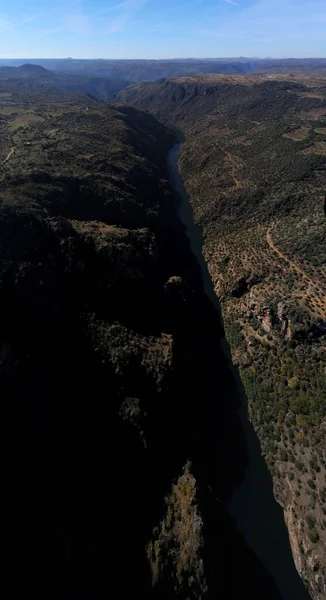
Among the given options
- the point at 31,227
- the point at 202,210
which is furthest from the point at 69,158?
the point at 31,227

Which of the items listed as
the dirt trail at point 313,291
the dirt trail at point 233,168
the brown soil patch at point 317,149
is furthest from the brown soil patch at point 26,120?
the dirt trail at point 313,291

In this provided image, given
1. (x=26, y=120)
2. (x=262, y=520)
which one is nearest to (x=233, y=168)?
(x=26, y=120)

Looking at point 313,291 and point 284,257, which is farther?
point 284,257

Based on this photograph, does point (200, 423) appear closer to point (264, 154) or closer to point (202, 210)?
point (202, 210)

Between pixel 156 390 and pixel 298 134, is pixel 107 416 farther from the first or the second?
pixel 298 134

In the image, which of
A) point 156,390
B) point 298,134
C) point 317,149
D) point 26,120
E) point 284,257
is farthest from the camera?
point 26,120

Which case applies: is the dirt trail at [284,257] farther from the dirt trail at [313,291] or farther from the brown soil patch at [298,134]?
the brown soil patch at [298,134]
